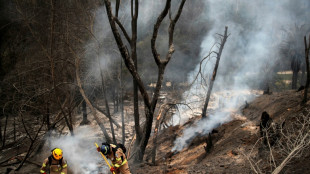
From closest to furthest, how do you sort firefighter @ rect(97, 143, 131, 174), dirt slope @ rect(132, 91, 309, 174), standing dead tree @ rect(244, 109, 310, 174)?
standing dead tree @ rect(244, 109, 310, 174) → firefighter @ rect(97, 143, 131, 174) → dirt slope @ rect(132, 91, 309, 174)

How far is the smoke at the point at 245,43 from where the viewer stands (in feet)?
57.6

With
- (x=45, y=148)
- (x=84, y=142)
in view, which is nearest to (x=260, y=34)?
(x=84, y=142)

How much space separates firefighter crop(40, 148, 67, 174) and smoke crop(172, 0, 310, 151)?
34.9ft

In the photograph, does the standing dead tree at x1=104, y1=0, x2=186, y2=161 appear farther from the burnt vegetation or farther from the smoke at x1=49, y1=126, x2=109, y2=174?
the smoke at x1=49, y1=126, x2=109, y2=174

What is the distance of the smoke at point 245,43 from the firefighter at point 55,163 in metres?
10.6

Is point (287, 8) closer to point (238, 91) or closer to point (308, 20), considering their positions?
point (308, 20)

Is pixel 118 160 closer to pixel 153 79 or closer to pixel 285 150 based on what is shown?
pixel 285 150

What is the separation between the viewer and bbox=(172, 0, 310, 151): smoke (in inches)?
691

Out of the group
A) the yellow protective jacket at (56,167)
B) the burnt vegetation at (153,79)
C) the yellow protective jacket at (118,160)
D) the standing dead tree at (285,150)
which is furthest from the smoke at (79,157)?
the standing dead tree at (285,150)

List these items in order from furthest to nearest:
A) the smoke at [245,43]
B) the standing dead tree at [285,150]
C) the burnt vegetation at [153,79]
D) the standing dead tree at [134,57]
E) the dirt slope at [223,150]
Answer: the smoke at [245,43] → the burnt vegetation at [153,79] → the dirt slope at [223,150] → the standing dead tree at [134,57] → the standing dead tree at [285,150]

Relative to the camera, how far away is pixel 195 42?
23.7 metres

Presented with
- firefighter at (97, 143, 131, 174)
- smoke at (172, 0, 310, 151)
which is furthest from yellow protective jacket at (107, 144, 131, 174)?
smoke at (172, 0, 310, 151)

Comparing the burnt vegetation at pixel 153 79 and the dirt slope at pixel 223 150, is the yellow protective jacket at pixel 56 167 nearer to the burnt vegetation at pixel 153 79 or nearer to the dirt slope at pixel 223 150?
the burnt vegetation at pixel 153 79

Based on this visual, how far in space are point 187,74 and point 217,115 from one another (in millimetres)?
11346
